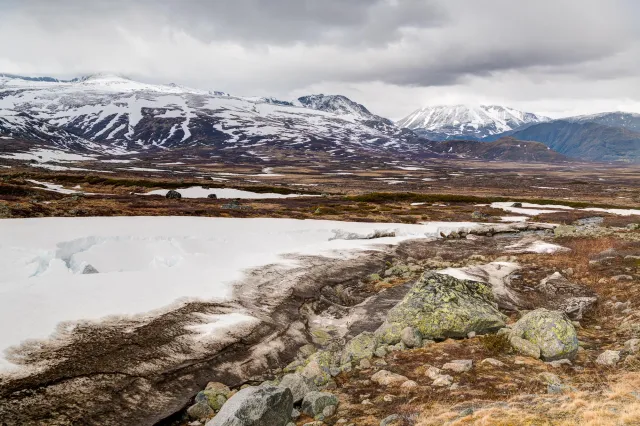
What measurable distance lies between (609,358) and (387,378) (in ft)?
26.5

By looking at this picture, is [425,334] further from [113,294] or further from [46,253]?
[46,253]

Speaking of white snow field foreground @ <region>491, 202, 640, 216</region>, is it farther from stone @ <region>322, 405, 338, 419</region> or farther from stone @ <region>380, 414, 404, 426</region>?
stone @ <region>380, 414, 404, 426</region>

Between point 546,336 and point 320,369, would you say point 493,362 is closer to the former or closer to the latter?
point 546,336

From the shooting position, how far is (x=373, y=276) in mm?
32469

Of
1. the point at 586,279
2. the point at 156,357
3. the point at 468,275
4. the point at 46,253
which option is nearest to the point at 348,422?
the point at 156,357

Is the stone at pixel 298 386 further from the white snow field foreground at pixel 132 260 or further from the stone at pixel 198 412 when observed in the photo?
the white snow field foreground at pixel 132 260

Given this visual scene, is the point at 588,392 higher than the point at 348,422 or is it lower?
higher

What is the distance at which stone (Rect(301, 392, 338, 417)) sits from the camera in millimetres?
13055

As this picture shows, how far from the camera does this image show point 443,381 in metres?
14.3

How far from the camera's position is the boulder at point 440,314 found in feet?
62.3

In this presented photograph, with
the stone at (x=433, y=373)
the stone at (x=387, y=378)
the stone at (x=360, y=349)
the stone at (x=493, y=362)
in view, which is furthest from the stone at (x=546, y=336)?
the stone at (x=360, y=349)

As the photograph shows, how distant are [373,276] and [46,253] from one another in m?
23.8

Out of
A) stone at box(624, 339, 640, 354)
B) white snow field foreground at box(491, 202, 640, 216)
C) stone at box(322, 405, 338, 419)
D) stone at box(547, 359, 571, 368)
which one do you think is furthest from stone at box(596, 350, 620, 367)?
white snow field foreground at box(491, 202, 640, 216)

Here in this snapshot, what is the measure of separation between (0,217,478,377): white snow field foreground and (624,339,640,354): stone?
16259mm
